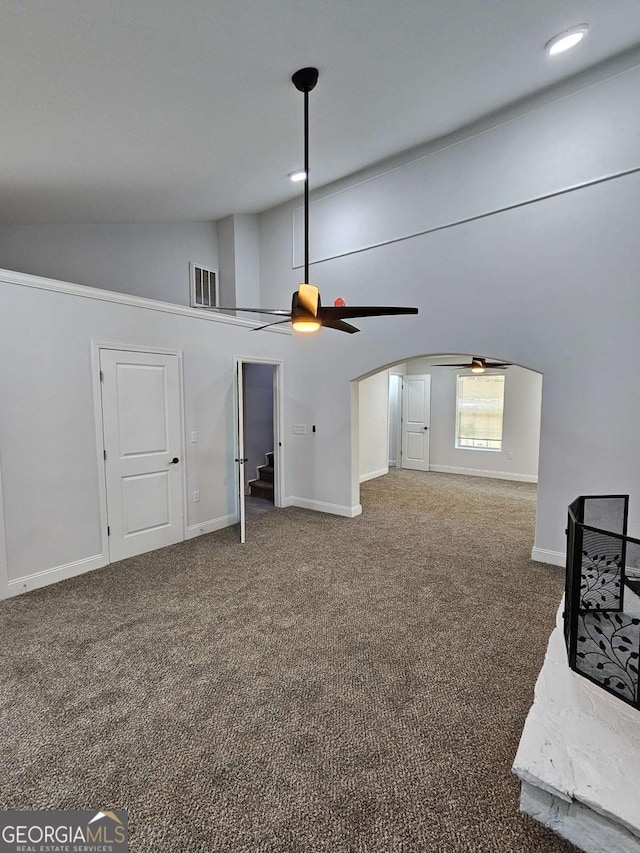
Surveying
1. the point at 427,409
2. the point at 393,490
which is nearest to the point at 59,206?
the point at 393,490

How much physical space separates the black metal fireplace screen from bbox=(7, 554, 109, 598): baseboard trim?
3848mm

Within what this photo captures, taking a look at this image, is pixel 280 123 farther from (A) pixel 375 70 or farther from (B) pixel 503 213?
(B) pixel 503 213

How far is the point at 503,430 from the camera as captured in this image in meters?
7.64

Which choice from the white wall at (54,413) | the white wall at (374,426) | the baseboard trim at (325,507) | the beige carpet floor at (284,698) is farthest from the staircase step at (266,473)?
the white wall at (54,413)

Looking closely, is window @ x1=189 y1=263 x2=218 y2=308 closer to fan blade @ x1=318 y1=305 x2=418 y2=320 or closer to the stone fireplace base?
fan blade @ x1=318 y1=305 x2=418 y2=320

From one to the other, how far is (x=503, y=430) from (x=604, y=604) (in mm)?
5456

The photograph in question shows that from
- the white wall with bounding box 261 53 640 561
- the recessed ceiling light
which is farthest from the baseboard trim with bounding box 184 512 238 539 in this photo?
the recessed ceiling light

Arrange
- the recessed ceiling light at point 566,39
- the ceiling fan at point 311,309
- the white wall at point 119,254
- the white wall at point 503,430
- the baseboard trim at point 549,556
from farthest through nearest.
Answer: the white wall at point 503,430, the white wall at point 119,254, the baseboard trim at point 549,556, the recessed ceiling light at point 566,39, the ceiling fan at point 311,309

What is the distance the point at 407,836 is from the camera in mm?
1460

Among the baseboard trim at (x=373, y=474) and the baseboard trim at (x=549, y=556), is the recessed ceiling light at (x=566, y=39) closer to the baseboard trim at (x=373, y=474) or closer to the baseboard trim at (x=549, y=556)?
the baseboard trim at (x=549, y=556)

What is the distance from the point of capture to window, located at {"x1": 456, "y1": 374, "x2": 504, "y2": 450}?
7.80m

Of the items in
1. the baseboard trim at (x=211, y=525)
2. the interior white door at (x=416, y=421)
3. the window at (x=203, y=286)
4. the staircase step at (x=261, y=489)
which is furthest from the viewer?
the interior white door at (x=416, y=421)

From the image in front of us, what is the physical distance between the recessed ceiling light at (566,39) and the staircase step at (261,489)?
5.73m

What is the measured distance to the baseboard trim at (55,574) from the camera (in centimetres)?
329
